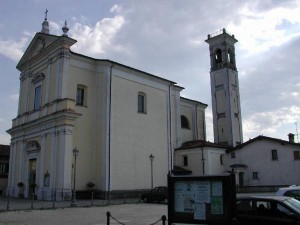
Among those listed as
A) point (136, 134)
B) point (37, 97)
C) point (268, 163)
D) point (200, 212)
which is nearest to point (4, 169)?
point (37, 97)

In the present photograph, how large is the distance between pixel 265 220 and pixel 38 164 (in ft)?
85.6

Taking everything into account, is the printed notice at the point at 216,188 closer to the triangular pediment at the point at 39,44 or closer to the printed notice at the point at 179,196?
the printed notice at the point at 179,196

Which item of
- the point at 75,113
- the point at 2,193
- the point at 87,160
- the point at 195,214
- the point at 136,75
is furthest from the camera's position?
the point at 2,193

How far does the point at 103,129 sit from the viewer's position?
1272 inches

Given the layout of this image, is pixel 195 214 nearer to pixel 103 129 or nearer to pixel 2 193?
pixel 103 129

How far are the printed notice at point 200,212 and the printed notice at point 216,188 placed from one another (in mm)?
479

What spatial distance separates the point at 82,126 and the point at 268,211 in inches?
952

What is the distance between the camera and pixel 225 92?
45.9 meters

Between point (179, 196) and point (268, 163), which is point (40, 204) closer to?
point (179, 196)

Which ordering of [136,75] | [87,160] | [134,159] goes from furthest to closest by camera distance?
[136,75] → [134,159] → [87,160]

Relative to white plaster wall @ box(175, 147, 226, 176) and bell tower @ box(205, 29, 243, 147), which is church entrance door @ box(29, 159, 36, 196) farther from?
bell tower @ box(205, 29, 243, 147)

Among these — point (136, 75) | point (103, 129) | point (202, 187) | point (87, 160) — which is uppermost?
point (136, 75)

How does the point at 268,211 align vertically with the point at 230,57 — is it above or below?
below

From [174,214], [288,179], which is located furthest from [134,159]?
[174,214]
